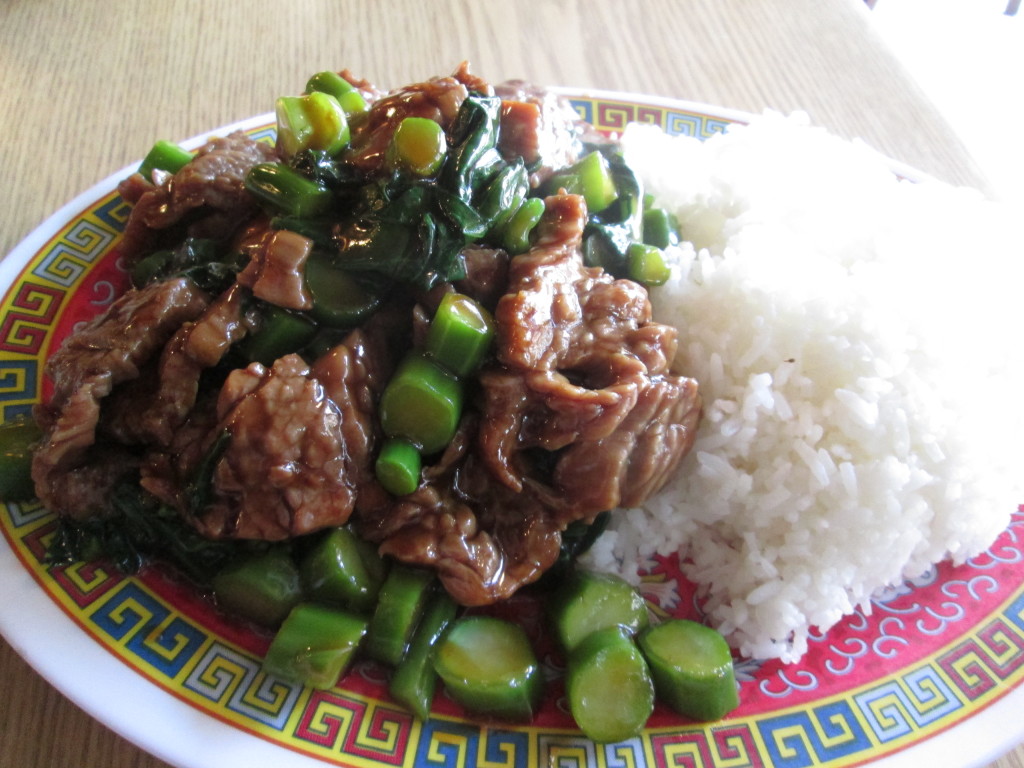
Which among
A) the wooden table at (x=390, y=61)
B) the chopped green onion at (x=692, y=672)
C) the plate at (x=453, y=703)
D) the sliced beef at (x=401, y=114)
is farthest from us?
the wooden table at (x=390, y=61)

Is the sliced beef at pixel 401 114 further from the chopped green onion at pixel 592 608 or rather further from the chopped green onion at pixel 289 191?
the chopped green onion at pixel 592 608

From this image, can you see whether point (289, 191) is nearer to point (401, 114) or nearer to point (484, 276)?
point (401, 114)


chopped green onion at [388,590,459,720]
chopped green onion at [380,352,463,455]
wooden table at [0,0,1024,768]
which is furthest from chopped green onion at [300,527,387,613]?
wooden table at [0,0,1024,768]

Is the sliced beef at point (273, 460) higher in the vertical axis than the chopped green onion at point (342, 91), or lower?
lower

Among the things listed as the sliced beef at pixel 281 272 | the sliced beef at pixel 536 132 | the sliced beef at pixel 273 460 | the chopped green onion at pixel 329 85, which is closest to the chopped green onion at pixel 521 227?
the sliced beef at pixel 536 132

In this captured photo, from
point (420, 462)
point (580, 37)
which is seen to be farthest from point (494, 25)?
point (420, 462)

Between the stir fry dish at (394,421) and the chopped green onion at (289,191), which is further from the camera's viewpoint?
the chopped green onion at (289,191)

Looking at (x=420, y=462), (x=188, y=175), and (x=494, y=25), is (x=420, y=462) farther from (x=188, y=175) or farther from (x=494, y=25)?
(x=494, y=25)
